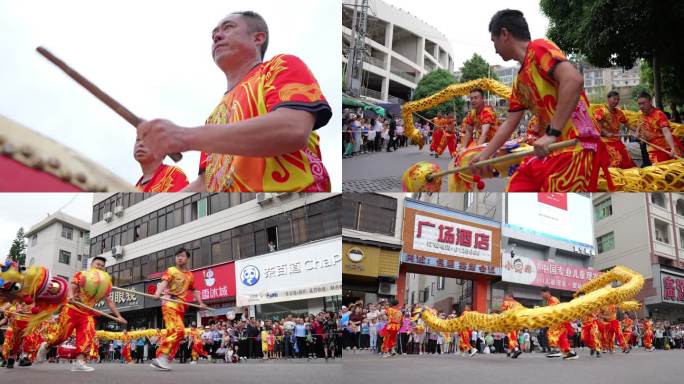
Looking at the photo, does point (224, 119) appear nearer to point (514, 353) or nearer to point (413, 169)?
point (413, 169)

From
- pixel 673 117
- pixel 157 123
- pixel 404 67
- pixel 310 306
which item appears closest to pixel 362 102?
pixel 404 67

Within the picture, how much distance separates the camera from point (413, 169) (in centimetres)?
353

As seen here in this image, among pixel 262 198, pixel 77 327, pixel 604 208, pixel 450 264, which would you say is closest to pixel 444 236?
pixel 450 264

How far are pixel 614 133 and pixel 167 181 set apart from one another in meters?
4.12

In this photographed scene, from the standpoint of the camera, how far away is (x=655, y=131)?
18.8ft

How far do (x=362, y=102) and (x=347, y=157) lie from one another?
728 mm

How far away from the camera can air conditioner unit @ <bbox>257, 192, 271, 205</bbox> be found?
281 centimetres

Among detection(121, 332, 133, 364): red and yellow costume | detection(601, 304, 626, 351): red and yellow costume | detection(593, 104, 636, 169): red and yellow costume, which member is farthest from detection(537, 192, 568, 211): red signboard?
detection(121, 332, 133, 364): red and yellow costume

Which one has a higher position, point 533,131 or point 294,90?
point 533,131

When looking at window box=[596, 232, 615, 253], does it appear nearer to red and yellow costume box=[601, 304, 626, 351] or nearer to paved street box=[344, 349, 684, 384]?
paved street box=[344, 349, 684, 384]

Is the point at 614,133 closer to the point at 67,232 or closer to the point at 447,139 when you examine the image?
the point at 447,139

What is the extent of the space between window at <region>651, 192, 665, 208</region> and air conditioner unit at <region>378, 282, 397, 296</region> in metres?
1.57

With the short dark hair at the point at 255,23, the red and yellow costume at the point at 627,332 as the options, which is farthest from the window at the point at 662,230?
the short dark hair at the point at 255,23

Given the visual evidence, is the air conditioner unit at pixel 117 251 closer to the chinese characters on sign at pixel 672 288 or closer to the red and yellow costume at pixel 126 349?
the red and yellow costume at pixel 126 349
